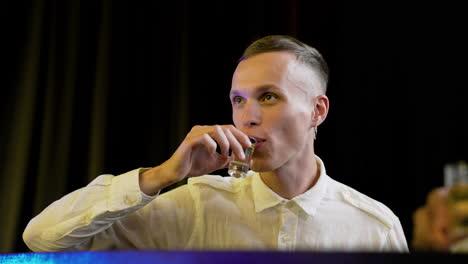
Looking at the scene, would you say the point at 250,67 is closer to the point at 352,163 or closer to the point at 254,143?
the point at 254,143

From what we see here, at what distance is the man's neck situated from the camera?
1496 millimetres

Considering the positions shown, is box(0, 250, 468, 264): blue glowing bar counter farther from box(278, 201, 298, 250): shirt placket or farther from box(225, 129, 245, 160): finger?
box(278, 201, 298, 250): shirt placket

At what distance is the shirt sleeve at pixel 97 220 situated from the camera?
1232mm

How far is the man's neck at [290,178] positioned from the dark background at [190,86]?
0.64 metres

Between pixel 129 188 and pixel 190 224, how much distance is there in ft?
0.92

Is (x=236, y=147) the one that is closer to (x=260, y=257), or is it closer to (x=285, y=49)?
(x=285, y=49)

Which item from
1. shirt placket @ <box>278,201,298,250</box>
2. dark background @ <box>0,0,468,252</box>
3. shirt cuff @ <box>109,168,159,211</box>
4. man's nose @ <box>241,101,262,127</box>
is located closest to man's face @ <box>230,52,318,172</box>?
man's nose @ <box>241,101,262,127</box>

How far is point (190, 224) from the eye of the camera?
1.46 meters

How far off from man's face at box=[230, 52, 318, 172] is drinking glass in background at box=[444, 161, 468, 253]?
740mm

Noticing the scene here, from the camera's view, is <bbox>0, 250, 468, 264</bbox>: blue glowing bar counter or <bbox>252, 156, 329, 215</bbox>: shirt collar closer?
<bbox>0, 250, 468, 264</bbox>: blue glowing bar counter

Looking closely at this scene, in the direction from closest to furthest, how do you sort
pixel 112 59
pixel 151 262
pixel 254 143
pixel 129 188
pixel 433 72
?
1. pixel 151 262
2. pixel 129 188
3. pixel 254 143
4. pixel 433 72
5. pixel 112 59

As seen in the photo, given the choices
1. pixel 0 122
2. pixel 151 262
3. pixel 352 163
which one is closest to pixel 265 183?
pixel 352 163

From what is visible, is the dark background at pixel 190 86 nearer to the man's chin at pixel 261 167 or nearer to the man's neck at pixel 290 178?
the man's neck at pixel 290 178

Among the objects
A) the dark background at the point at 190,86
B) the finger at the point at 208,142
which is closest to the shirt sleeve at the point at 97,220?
the finger at the point at 208,142
